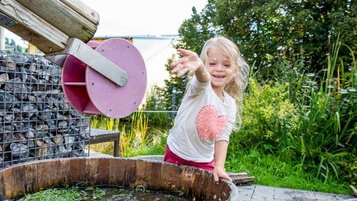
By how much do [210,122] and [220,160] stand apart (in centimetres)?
16

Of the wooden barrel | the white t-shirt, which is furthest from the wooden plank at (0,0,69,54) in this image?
the white t-shirt

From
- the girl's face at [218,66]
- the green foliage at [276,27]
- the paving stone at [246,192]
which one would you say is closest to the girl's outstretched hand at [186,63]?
the girl's face at [218,66]

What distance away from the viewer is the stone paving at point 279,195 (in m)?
3.34

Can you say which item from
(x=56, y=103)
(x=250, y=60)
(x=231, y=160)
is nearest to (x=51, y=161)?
(x=56, y=103)

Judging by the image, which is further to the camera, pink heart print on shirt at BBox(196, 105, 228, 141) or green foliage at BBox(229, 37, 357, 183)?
green foliage at BBox(229, 37, 357, 183)

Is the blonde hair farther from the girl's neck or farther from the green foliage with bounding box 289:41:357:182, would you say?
the green foliage with bounding box 289:41:357:182

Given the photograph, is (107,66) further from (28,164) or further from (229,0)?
(229,0)

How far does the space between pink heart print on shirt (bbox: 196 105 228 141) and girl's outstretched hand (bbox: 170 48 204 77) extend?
13.3 inches

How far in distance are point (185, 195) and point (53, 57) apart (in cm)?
74

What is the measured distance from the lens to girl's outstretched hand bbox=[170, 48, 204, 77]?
45.6 inches

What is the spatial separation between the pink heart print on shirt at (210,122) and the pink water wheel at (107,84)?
0.43 m

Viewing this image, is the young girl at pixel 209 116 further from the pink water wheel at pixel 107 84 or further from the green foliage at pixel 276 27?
the green foliage at pixel 276 27

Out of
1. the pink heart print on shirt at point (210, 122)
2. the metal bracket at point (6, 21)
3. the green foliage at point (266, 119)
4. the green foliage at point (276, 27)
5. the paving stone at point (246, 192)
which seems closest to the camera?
the metal bracket at point (6, 21)

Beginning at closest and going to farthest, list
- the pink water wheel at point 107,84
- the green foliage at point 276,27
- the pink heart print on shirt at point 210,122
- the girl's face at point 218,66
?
the pink water wheel at point 107,84, the pink heart print on shirt at point 210,122, the girl's face at point 218,66, the green foliage at point 276,27
